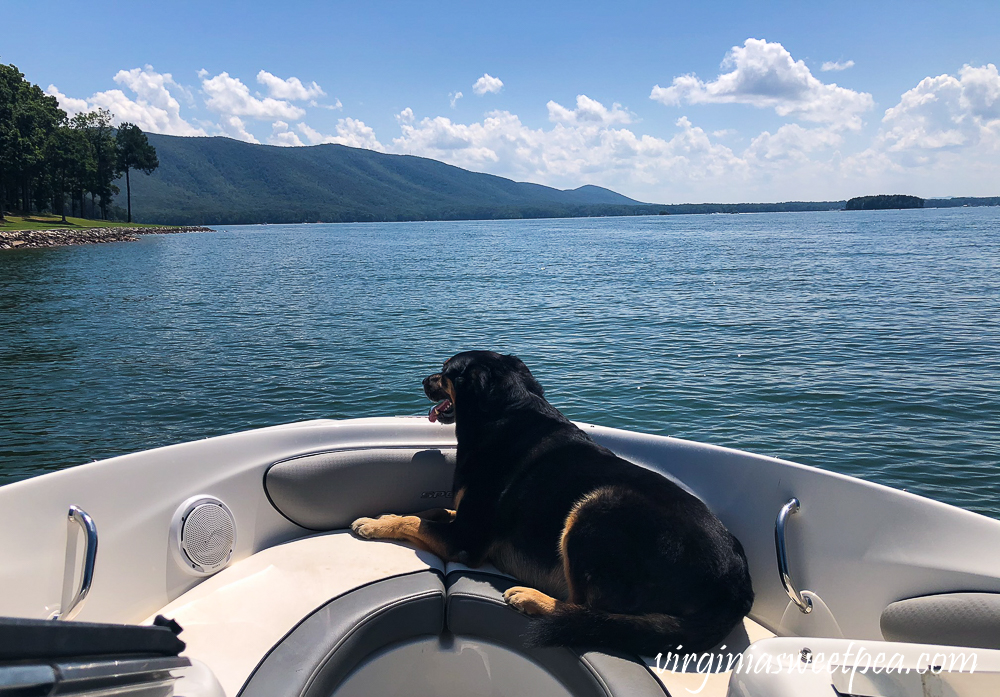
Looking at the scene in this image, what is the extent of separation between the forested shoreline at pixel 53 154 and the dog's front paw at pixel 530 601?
74.6 m

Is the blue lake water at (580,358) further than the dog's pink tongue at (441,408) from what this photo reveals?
Yes

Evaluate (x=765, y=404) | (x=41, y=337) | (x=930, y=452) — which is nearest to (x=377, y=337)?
(x=41, y=337)

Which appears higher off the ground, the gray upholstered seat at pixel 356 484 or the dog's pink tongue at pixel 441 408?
the dog's pink tongue at pixel 441 408

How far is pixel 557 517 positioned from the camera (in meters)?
3.29

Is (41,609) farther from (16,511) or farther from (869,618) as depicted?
(869,618)

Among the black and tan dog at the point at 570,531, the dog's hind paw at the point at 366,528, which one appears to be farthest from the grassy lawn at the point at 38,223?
the black and tan dog at the point at 570,531

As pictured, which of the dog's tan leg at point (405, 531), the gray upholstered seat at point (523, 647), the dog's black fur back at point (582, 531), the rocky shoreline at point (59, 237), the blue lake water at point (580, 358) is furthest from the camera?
the rocky shoreline at point (59, 237)

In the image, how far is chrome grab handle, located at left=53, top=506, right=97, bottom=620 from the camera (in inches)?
118

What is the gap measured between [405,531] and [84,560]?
5.33ft

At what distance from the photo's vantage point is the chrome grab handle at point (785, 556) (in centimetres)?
313

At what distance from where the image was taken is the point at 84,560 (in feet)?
10.1

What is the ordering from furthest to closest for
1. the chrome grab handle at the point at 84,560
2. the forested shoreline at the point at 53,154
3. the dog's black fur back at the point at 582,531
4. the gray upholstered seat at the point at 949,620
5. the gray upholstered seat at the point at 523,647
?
the forested shoreline at the point at 53,154
the chrome grab handle at the point at 84,560
the dog's black fur back at the point at 582,531
the gray upholstered seat at the point at 523,647
the gray upholstered seat at the point at 949,620

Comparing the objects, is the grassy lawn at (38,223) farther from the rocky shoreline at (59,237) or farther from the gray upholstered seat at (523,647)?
the gray upholstered seat at (523,647)

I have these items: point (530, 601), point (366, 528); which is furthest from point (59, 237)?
point (530, 601)
